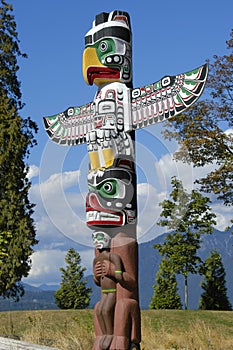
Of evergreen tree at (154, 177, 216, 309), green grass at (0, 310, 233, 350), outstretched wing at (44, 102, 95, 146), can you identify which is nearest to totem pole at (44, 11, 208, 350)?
outstretched wing at (44, 102, 95, 146)

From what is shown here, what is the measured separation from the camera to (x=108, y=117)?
815 centimetres

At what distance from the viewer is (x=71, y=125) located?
916cm

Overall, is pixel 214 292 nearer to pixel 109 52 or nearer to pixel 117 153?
pixel 117 153

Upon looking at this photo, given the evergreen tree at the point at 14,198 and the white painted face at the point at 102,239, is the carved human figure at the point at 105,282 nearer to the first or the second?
the white painted face at the point at 102,239

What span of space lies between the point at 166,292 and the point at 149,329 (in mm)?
10252

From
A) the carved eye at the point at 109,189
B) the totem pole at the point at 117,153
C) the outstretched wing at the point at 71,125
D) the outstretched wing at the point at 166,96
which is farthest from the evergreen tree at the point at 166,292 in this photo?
the carved eye at the point at 109,189

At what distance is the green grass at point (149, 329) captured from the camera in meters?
10.1

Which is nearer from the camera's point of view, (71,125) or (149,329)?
(71,125)

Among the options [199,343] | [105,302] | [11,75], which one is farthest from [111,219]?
[11,75]

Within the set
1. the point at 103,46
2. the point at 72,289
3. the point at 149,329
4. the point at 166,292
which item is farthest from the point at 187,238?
the point at 103,46

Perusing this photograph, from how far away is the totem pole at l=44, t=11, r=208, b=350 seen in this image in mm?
7488

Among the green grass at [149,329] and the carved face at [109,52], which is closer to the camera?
the carved face at [109,52]

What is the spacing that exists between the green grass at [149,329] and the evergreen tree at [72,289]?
751 centimetres

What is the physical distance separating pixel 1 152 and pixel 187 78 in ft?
33.4
